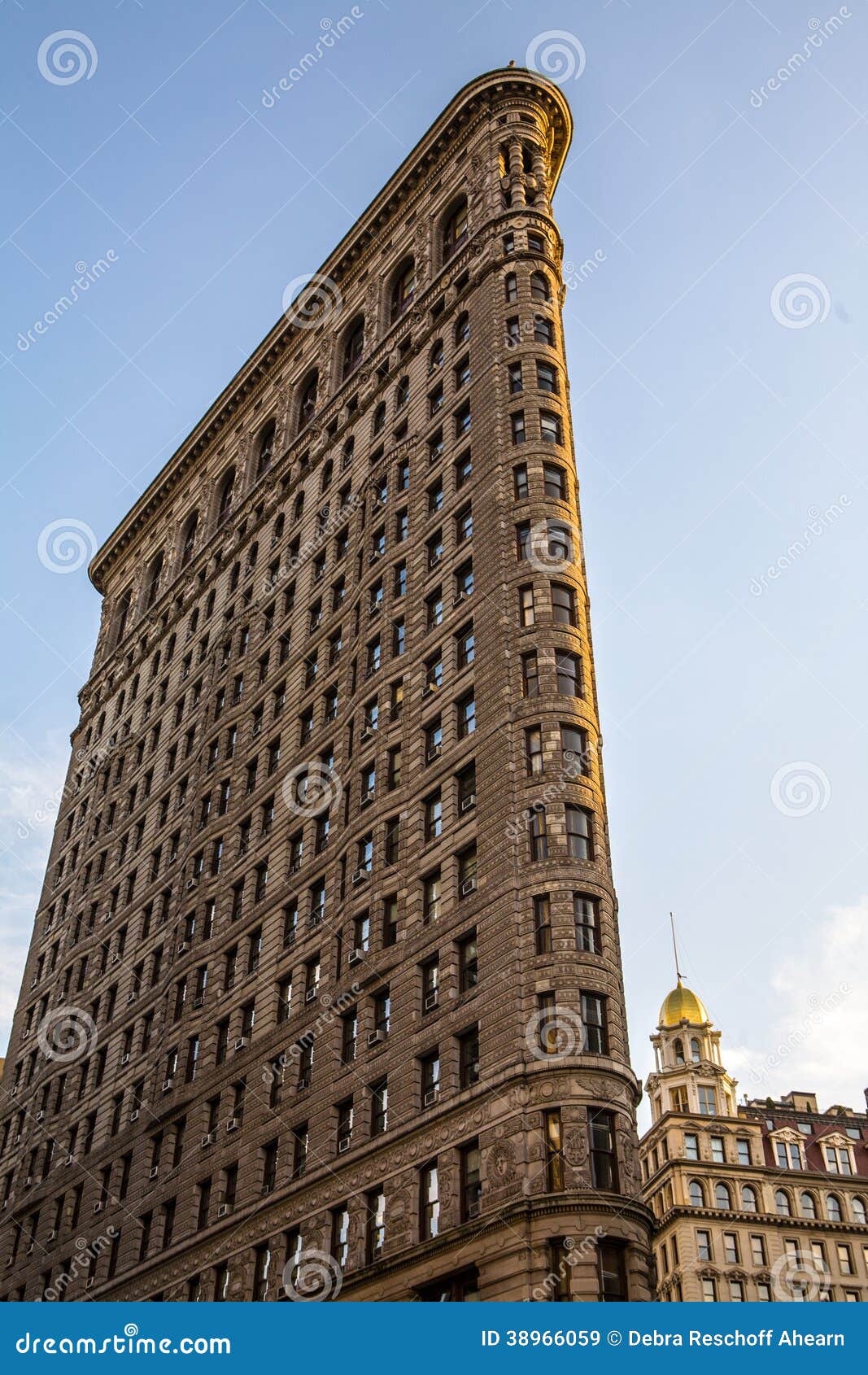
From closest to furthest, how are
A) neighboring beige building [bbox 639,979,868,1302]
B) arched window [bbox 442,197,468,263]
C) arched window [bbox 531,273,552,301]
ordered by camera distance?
arched window [bbox 531,273,552,301], arched window [bbox 442,197,468,263], neighboring beige building [bbox 639,979,868,1302]

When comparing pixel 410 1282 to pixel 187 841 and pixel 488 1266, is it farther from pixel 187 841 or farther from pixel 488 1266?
pixel 187 841

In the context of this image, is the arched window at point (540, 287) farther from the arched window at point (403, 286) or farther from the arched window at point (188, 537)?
the arched window at point (188, 537)

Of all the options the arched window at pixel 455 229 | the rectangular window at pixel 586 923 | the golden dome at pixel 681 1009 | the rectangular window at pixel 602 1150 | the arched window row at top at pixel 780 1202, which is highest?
the arched window at pixel 455 229

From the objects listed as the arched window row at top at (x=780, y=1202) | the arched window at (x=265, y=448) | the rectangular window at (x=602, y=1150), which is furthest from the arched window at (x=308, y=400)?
the arched window row at top at (x=780, y=1202)

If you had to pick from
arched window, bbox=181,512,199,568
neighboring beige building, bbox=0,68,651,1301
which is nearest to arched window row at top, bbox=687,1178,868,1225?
neighboring beige building, bbox=0,68,651,1301

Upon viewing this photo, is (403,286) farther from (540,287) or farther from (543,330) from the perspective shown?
(543,330)

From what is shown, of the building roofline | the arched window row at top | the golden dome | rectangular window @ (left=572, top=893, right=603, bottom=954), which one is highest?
the building roofline

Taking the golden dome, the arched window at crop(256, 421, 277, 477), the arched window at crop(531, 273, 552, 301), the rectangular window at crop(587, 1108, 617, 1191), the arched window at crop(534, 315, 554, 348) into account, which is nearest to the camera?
the rectangular window at crop(587, 1108, 617, 1191)

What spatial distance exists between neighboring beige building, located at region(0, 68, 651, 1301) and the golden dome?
51.6 metres

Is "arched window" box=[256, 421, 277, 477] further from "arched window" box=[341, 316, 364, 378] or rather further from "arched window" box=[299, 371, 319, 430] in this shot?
"arched window" box=[341, 316, 364, 378]

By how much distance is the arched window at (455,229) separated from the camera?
7281cm

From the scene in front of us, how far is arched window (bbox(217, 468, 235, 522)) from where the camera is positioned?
89.5 meters

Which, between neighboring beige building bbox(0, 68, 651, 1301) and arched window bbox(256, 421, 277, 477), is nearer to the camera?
neighboring beige building bbox(0, 68, 651, 1301)

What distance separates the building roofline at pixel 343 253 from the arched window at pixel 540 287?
16387 millimetres
